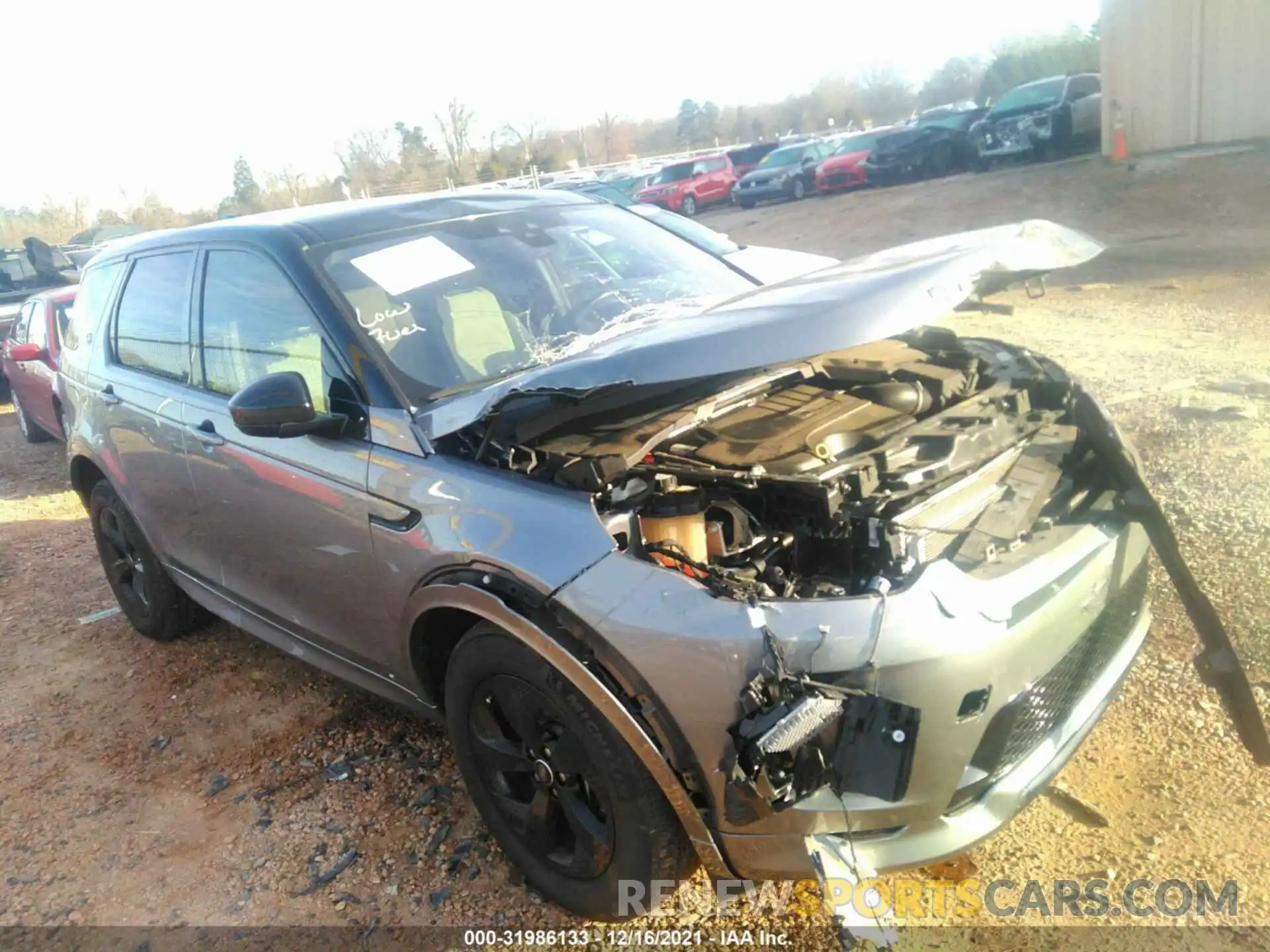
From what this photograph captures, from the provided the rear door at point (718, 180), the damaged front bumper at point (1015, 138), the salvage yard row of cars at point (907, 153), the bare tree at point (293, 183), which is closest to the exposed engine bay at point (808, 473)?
the damaged front bumper at point (1015, 138)

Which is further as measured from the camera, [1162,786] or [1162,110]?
[1162,110]

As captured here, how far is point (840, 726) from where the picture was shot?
77.7 inches

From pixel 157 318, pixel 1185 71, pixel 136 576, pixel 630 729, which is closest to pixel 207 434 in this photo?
pixel 157 318

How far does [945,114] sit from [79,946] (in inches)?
959

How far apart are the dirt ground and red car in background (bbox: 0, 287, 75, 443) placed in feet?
7.75

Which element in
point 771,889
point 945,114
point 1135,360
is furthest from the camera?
point 945,114

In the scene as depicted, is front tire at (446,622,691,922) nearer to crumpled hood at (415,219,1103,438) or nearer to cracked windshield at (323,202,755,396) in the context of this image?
crumpled hood at (415,219,1103,438)

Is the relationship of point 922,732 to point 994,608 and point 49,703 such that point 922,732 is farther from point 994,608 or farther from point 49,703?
point 49,703

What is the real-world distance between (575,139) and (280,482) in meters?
56.3

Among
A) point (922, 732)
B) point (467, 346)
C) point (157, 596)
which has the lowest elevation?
point (157, 596)

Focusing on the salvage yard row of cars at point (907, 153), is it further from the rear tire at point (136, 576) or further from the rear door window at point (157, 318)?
the rear tire at point (136, 576)

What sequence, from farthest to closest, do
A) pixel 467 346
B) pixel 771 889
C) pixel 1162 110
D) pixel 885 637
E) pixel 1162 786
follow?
1. pixel 1162 110
2. pixel 467 346
3. pixel 1162 786
4. pixel 771 889
5. pixel 885 637

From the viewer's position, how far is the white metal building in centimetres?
1482

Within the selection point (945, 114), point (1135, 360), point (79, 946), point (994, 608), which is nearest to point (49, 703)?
point (79, 946)
